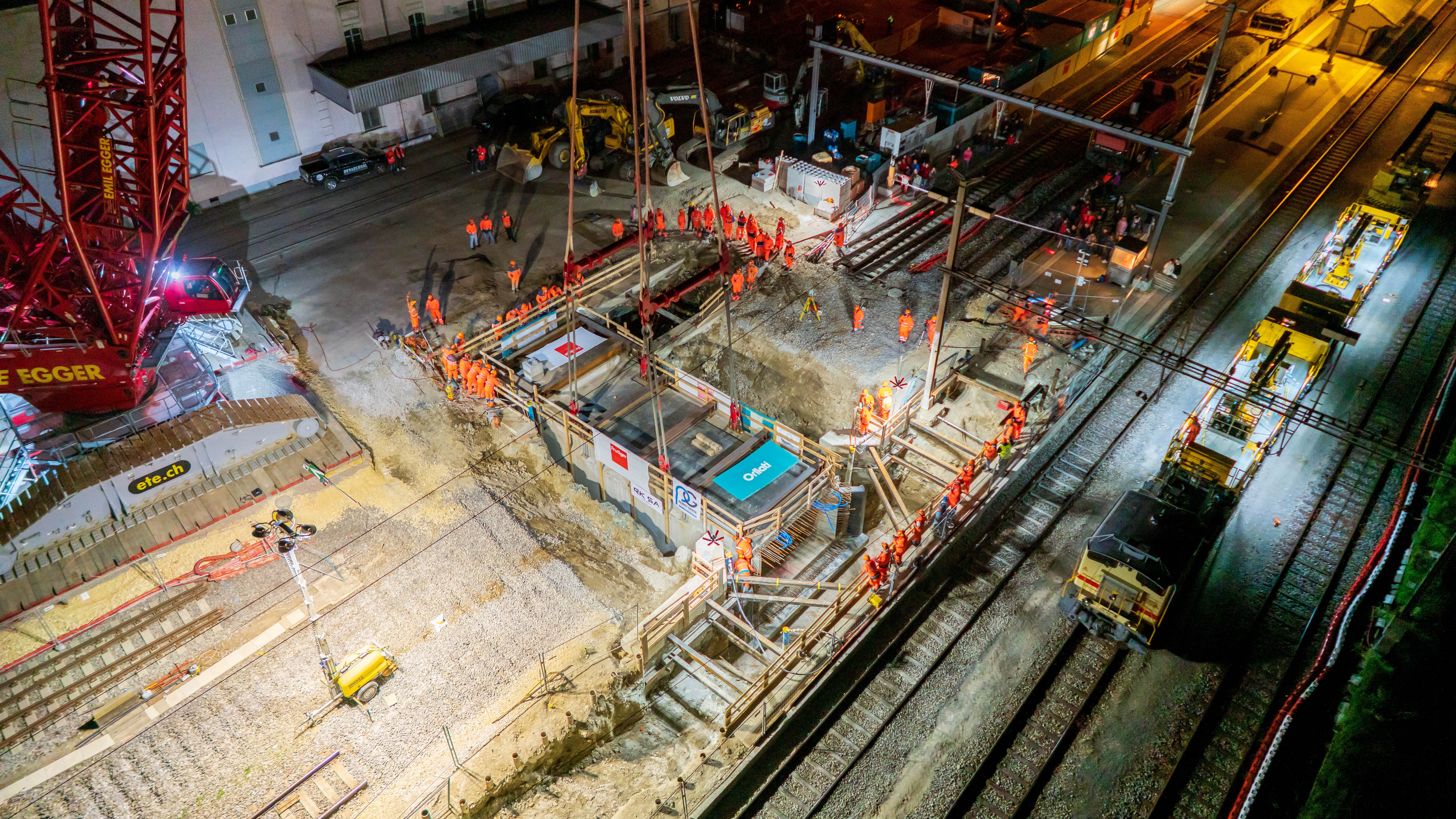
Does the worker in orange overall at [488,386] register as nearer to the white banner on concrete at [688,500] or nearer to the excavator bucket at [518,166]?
the white banner on concrete at [688,500]

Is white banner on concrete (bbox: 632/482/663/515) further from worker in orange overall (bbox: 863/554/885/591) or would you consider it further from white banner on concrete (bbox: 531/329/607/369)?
worker in orange overall (bbox: 863/554/885/591)

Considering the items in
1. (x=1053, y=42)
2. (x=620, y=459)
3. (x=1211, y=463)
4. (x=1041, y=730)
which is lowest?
(x=1041, y=730)

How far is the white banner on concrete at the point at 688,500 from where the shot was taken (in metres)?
19.4

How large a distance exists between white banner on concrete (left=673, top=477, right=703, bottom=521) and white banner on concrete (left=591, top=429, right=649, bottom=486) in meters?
0.81

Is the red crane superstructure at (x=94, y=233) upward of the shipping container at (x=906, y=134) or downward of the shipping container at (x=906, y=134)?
upward

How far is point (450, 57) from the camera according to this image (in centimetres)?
3350

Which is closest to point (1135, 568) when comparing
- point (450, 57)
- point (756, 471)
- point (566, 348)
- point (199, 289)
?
point (756, 471)

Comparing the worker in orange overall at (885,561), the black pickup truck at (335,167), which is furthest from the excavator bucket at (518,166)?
the worker in orange overall at (885,561)

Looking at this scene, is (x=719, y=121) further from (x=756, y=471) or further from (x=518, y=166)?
(x=756, y=471)

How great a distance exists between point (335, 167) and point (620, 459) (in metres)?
19.3

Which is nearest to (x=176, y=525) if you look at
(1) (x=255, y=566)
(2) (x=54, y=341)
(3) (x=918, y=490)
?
(1) (x=255, y=566)

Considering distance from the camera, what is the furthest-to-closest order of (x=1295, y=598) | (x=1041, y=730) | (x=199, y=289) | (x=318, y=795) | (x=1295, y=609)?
(x=199, y=289) → (x=1295, y=598) → (x=1295, y=609) → (x=1041, y=730) → (x=318, y=795)

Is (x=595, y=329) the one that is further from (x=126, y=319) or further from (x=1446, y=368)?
(x=1446, y=368)

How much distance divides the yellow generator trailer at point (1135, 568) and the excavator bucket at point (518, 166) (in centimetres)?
2332
